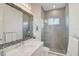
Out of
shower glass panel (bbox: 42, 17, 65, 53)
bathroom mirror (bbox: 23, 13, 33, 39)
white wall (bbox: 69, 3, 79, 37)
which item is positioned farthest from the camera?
bathroom mirror (bbox: 23, 13, 33, 39)

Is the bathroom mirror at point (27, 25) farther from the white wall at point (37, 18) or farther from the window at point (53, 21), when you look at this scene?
the window at point (53, 21)

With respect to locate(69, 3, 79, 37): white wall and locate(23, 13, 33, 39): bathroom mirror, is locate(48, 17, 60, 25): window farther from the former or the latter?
locate(23, 13, 33, 39): bathroom mirror

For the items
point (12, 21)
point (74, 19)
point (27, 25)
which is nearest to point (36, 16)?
point (27, 25)

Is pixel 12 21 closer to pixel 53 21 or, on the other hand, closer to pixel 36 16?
pixel 36 16

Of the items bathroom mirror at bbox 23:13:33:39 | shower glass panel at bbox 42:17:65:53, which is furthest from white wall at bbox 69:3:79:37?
bathroom mirror at bbox 23:13:33:39

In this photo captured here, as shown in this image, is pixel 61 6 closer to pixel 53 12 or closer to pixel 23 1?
pixel 53 12

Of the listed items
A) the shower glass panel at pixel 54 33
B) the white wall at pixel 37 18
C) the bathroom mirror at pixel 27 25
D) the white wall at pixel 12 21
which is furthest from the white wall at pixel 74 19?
the white wall at pixel 12 21

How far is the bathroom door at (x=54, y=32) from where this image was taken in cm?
173

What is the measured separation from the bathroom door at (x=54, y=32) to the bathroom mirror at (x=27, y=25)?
0.86 feet

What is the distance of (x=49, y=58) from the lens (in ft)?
5.14

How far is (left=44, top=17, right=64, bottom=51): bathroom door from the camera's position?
67.9 inches

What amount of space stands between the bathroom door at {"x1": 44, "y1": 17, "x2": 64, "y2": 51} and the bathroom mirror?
261mm

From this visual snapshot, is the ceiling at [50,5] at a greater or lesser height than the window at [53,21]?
greater

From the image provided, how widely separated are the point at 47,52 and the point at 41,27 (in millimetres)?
401
